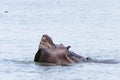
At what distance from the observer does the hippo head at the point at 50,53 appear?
2412cm

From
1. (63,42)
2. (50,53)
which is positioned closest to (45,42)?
(50,53)

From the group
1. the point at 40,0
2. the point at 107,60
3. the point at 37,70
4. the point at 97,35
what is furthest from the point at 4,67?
the point at 40,0

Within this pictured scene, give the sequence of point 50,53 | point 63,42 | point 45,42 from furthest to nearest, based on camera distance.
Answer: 1. point 63,42
2. point 45,42
3. point 50,53

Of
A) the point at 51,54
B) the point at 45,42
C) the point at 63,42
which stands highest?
the point at 63,42

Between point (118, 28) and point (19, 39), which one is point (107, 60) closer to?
point (19, 39)

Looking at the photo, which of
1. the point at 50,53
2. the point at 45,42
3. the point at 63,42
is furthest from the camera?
the point at 63,42

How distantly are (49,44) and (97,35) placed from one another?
1225cm

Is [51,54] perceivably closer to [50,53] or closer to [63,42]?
[50,53]

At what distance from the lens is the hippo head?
79.2 feet

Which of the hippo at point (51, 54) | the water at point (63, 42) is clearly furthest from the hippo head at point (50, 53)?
the water at point (63, 42)

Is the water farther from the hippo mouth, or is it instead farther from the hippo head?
the hippo mouth

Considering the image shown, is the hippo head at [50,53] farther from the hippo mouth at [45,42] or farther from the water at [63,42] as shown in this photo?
the water at [63,42]

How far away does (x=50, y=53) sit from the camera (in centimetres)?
2409

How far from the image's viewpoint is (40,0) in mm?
100500
